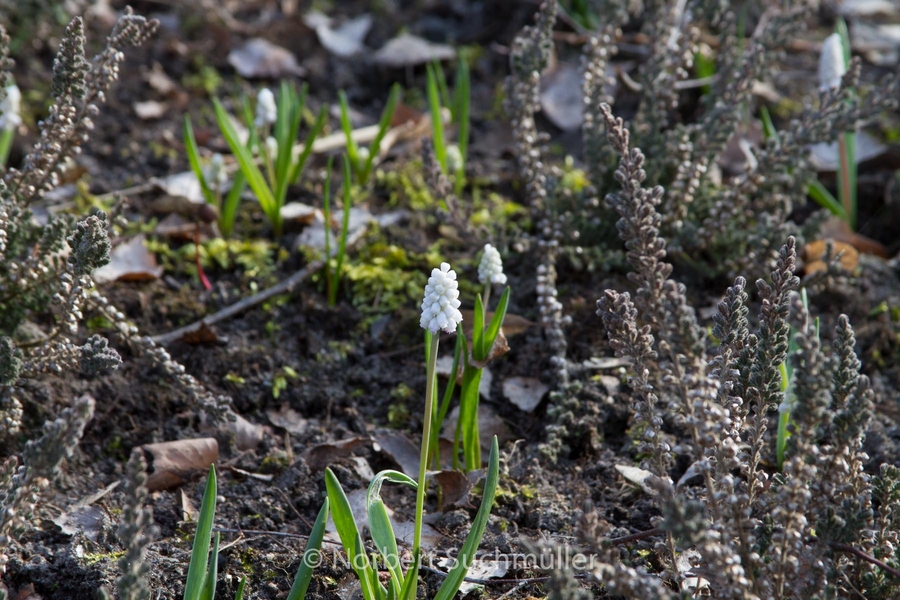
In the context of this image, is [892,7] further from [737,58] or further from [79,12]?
[79,12]

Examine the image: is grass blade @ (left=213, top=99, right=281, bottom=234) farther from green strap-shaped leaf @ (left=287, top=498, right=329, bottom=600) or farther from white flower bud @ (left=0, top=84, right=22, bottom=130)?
green strap-shaped leaf @ (left=287, top=498, right=329, bottom=600)

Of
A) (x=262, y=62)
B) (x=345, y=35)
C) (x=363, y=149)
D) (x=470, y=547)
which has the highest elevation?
(x=345, y=35)

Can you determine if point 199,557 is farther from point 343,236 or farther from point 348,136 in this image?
point 348,136

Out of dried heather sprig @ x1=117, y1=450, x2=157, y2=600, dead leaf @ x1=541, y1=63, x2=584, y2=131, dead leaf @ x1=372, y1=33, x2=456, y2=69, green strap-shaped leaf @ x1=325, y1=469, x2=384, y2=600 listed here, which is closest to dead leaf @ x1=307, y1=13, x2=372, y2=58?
dead leaf @ x1=372, y1=33, x2=456, y2=69

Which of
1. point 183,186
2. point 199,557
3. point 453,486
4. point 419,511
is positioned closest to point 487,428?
point 453,486

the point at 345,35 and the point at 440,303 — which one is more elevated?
the point at 345,35

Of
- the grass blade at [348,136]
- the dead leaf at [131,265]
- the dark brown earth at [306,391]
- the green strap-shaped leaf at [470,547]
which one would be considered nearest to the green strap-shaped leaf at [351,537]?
the green strap-shaped leaf at [470,547]

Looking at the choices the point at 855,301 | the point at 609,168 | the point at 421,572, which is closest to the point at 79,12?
the point at 609,168
